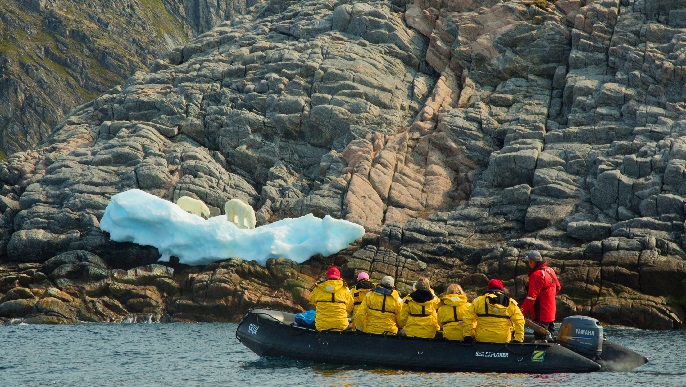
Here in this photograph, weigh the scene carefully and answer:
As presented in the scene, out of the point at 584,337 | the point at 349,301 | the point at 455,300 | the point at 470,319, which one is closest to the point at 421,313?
the point at 455,300

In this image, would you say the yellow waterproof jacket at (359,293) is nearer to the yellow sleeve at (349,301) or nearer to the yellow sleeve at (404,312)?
the yellow sleeve at (349,301)

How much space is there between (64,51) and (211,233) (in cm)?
9659

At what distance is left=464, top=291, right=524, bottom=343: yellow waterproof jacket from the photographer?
76.2 feet

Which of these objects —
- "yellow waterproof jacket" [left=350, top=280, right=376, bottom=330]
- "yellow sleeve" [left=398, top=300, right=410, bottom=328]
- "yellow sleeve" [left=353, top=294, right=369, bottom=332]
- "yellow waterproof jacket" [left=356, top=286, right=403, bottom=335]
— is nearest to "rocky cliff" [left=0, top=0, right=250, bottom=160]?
"yellow waterproof jacket" [left=350, top=280, right=376, bottom=330]

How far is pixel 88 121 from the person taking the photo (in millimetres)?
57688

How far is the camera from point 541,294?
993 inches

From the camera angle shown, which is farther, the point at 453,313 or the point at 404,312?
the point at 404,312

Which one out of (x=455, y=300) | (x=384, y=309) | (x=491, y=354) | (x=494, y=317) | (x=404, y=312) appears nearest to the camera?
(x=494, y=317)

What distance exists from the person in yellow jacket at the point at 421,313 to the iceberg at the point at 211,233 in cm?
2034

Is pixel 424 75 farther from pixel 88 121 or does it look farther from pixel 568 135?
pixel 88 121

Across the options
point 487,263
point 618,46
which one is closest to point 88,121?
point 487,263

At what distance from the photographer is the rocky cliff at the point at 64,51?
121438 mm

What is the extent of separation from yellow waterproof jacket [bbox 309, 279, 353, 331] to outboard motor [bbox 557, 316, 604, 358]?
602 cm

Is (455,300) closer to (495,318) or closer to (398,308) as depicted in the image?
(495,318)
